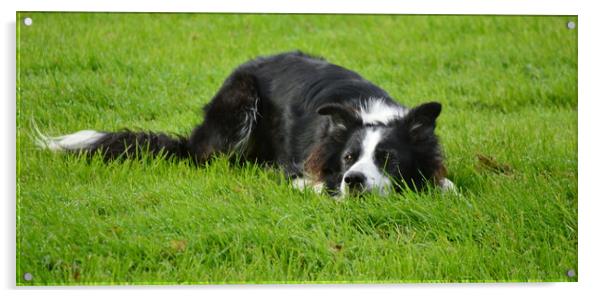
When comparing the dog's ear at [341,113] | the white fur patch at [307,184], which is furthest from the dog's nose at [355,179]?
the dog's ear at [341,113]

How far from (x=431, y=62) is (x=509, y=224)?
5.22ft

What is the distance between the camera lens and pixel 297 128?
18.9 feet

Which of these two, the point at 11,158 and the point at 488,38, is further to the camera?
the point at 488,38

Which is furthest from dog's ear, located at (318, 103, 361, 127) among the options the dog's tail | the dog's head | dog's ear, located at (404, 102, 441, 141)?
the dog's tail

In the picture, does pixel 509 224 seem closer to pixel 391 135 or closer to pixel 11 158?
pixel 391 135

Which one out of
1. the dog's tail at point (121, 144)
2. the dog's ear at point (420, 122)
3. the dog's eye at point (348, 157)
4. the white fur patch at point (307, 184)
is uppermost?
the dog's ear at point (420, 122)

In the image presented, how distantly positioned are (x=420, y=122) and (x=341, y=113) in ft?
1.49

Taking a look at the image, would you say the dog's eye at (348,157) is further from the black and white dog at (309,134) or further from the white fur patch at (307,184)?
the white fur patch at (307,184)

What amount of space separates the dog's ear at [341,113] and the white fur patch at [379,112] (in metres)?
0.07

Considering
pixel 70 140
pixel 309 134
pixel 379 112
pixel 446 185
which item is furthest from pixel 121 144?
pixel 446 185

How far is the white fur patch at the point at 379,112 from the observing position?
5238mm

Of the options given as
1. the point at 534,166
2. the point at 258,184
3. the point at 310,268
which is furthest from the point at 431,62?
the point at 310,268

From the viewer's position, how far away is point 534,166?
5281 millimetres

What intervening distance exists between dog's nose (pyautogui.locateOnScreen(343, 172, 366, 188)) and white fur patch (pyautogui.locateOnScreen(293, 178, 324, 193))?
0.38 metres
